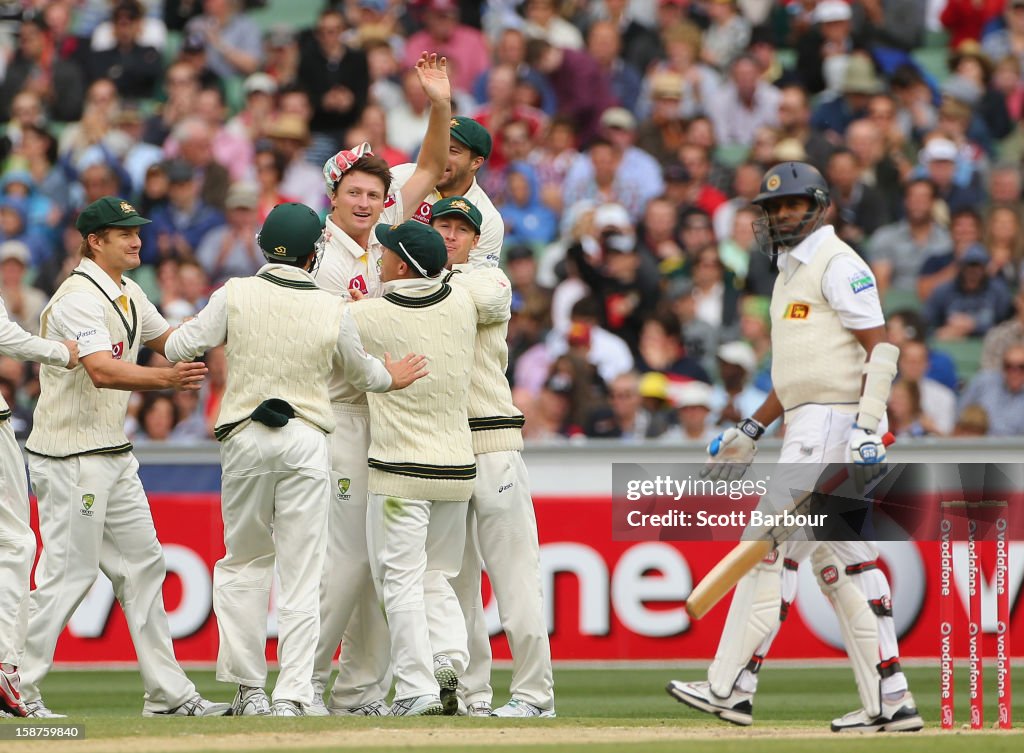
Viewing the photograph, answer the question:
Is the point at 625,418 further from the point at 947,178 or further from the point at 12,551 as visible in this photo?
the point at 12,551

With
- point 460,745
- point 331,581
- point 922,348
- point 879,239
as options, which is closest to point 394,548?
point 331,581

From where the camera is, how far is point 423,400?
887 cm

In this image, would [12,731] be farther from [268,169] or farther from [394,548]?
[268,169]

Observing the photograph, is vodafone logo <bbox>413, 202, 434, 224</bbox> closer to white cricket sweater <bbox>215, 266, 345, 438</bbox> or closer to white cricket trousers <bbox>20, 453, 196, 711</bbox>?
white cricket sweater <bbox>215, 266, 345, 438</bbox>

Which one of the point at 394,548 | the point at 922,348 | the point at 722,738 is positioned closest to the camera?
the point at 722,738

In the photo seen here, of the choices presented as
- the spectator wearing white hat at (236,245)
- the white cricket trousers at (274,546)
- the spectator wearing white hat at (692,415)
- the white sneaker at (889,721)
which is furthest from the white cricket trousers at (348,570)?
the spectator wearing white hat at (236,245)

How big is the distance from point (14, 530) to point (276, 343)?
68.4 inches

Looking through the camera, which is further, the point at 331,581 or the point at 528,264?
the point at 528,264

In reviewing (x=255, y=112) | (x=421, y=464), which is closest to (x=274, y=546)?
(x=421, y=464)

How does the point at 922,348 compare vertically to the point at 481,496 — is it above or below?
above

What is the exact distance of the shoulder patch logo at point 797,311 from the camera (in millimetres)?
9156

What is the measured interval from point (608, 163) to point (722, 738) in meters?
9.94

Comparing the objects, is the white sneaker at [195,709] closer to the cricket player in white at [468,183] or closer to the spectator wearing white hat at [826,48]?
the cricket player in white at [468,183]

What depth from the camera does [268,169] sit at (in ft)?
57.0
